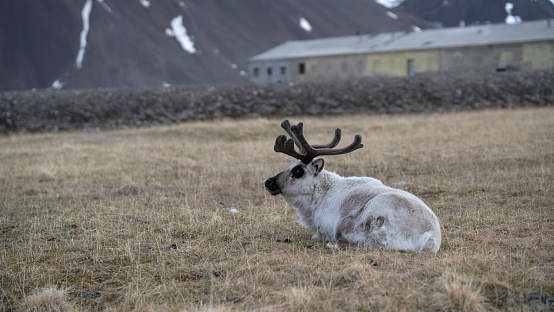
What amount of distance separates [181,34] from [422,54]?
71757 millimetres

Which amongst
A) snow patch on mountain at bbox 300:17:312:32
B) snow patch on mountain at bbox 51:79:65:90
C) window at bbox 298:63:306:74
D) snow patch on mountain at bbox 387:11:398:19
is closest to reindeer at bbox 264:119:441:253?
window at bbox 298:63:306:74

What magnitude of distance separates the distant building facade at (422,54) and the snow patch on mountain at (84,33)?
4256 centimetres

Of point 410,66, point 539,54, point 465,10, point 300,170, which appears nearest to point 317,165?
point 300,170

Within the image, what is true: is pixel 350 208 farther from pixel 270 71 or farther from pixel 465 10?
pixel 465 10

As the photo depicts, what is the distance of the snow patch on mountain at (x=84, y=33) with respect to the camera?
93.6m

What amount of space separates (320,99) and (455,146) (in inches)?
578

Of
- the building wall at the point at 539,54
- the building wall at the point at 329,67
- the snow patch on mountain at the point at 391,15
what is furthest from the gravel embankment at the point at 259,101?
the snow patch on mountain at the point at 391,15

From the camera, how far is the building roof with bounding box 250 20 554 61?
158ft

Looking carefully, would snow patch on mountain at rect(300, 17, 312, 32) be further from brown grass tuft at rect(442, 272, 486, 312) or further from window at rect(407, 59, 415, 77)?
brown grass tuft at rect(442, 272, 486, 312)

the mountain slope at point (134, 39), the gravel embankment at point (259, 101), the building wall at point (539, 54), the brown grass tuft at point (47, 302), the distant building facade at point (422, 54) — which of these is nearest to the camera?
the brown grass tuft at point (47, 302)

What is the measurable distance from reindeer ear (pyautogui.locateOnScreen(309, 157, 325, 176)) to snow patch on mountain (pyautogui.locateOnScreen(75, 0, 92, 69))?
9241 centimetres

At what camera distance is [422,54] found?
51594 mm

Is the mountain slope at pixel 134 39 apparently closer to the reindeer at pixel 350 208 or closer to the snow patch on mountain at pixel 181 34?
the snow patch on mountain at pixel 181 34

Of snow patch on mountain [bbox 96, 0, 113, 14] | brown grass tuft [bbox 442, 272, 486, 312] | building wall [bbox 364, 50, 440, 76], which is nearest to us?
brown grass tuft [bbox 442, 272, 486, 312]
